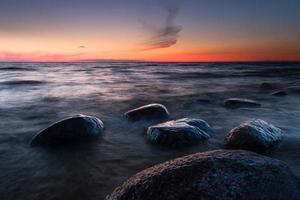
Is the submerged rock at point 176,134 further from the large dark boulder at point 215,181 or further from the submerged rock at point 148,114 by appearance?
the large dark boulder at point 215,181

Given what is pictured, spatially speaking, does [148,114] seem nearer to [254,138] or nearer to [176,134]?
[176,134]

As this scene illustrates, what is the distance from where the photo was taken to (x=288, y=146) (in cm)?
480

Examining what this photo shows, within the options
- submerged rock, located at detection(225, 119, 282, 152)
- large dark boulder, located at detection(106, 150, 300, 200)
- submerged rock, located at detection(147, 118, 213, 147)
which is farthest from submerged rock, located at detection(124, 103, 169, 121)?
large dark boulder, located at detection(106, 150, 300, 200)

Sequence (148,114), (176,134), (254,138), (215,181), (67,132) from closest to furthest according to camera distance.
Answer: (215,181) → (254,138) → (176,134) → (67,132) → (148,114)

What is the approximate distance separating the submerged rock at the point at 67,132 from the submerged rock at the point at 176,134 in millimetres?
1146

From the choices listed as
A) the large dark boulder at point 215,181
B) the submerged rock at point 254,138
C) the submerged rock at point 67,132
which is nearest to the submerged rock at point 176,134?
the submerged rock at point 254,138

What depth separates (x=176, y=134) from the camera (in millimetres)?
4836

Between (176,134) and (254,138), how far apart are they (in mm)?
1235

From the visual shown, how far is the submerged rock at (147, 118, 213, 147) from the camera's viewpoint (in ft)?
15.7

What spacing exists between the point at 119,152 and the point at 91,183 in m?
1.21

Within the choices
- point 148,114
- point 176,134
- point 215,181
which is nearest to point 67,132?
point 176,134

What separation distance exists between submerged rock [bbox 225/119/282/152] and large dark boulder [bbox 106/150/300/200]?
74.1 inches

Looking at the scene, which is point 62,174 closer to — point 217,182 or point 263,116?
point 217,182

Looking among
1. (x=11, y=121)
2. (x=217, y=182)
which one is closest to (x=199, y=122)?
(x=217, y=182)
